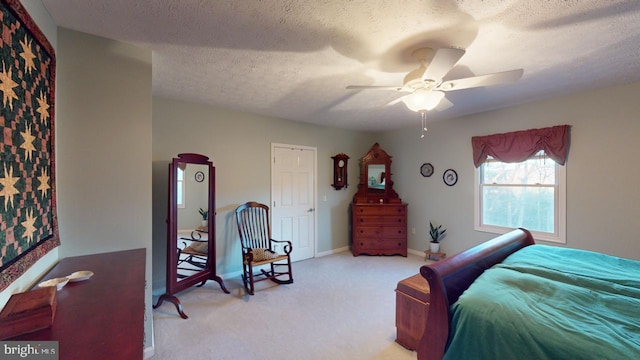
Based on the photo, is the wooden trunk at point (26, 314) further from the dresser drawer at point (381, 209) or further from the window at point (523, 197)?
the window at point (523, 197)

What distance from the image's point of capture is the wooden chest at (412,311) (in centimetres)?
196

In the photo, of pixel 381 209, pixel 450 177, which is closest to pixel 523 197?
pixel 450 177

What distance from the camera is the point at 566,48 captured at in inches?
75.7

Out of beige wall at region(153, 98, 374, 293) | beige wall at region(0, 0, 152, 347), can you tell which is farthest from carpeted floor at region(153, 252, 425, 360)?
beige wall at region(153, 98, 374, 293)

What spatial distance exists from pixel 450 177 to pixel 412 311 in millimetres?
2778

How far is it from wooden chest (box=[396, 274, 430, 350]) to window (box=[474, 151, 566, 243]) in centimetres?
230

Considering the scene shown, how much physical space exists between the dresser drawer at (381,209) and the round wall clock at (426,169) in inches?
27.2

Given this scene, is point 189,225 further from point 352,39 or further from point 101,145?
point 352,39

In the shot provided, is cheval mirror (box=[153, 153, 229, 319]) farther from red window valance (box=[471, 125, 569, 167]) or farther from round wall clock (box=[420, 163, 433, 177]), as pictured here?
red window valance (box=[471, 125, 569, 167])

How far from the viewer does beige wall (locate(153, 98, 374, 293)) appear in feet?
9.77

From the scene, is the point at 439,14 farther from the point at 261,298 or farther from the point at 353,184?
the point at 353,184

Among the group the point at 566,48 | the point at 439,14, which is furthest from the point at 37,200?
the point at 566,48

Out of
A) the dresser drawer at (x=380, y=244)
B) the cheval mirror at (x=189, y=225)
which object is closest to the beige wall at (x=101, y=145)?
the cheval mirror at (x=189, y=225)

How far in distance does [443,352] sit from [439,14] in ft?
6.37
